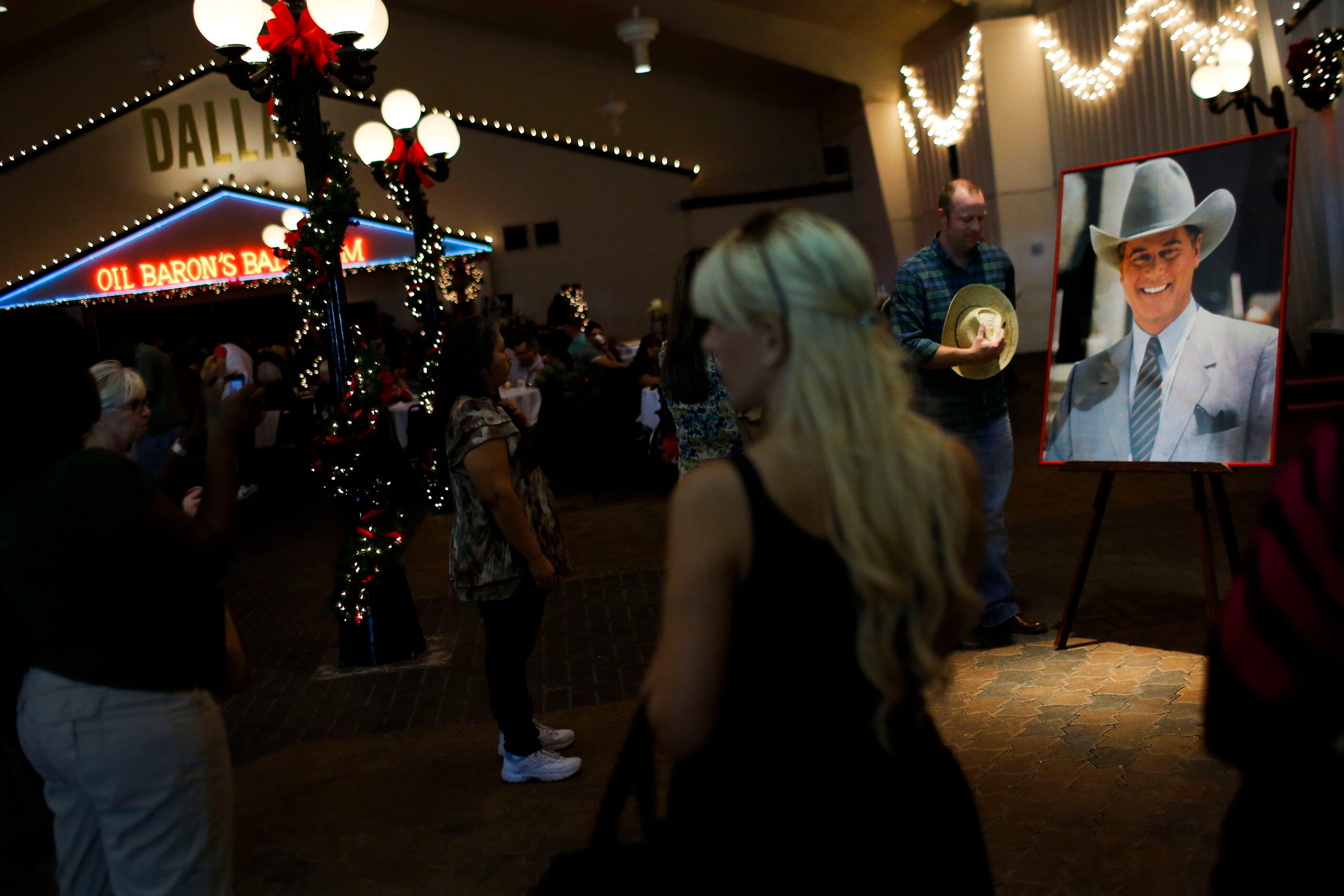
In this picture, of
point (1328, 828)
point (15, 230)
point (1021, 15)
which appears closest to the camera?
point (1328, 828)

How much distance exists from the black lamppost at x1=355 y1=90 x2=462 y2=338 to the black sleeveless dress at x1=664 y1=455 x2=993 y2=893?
20.1 ft

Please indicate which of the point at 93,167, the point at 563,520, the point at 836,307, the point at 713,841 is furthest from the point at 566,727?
the point at 93,167

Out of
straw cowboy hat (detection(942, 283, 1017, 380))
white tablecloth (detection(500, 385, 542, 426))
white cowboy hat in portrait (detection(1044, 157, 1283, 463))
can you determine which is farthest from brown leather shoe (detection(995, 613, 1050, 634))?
white tablecloth (detection(500, 385, 542, 426))

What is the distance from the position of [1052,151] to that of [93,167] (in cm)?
1661

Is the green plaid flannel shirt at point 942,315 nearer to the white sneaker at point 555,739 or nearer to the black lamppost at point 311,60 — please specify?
the white sneaker at point 555,739

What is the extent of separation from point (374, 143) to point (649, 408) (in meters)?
3.34

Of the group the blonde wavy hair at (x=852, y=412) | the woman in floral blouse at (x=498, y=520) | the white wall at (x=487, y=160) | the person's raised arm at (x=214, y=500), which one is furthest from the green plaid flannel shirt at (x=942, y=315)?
the white wall at (x=487, y=160)

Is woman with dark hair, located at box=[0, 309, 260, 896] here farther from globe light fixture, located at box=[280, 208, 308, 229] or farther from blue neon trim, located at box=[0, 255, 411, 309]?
blue neon trim, located at box=[0, 255, 411, 309]

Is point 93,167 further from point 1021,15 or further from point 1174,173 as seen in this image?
point 1174,173

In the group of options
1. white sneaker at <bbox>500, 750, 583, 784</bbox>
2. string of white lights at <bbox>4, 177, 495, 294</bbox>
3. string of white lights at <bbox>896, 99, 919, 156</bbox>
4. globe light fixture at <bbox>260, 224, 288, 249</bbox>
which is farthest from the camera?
string of white lights at <bbox>896, 99, 919, 156</bbox>

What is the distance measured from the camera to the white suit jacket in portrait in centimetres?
389

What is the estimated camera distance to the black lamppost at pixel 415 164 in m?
7.29

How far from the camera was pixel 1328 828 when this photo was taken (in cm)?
134

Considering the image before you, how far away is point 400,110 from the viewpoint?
25.6 feet
